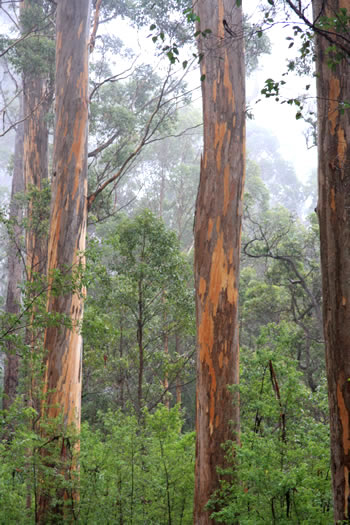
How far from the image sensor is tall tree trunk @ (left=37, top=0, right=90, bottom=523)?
5887 mm

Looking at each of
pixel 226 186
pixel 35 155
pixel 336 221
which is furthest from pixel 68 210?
pixel 336 221

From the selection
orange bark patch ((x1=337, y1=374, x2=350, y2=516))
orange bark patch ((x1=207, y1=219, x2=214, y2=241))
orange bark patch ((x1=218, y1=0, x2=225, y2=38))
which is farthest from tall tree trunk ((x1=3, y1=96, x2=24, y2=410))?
orange bark patch ((x1=337, y1=374, x2=350, y2=516))

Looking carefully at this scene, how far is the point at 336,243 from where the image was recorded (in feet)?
8.07

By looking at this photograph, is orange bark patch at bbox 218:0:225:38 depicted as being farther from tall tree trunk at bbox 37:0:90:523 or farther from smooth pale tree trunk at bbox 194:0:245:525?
tall tree trunk at bbox 37:0:90:523

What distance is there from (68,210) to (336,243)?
4.54 m

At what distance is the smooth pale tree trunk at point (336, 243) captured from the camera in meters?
2.35

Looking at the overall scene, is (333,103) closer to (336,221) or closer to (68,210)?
(336,221)

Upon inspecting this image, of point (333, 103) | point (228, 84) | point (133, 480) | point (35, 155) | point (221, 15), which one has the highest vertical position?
point (35, 155)

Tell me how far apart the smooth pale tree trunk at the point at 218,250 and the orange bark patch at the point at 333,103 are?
6.99 ft

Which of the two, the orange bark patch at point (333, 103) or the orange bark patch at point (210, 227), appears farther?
the orange bark patch at point (210, 227)

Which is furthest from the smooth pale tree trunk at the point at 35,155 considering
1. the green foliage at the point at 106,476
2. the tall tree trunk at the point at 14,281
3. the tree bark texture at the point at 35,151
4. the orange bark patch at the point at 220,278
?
the orange bark patch at the point at 220,278

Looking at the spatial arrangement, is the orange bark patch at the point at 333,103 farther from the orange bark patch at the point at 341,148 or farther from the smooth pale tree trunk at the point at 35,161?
the smooth pale tree trunk at the point at 35,161

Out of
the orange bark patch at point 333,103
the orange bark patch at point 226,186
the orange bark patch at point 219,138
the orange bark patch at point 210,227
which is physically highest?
the orange bark patch at point 219,138

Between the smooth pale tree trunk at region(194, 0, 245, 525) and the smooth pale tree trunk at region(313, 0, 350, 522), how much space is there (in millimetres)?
2121
